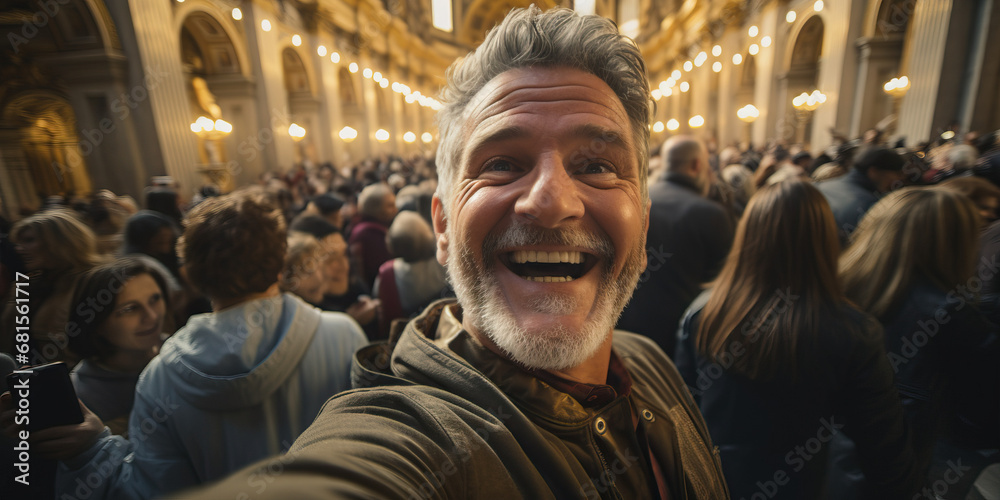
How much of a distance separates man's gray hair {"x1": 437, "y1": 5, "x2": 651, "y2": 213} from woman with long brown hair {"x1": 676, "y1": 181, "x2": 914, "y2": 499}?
0.76 meters

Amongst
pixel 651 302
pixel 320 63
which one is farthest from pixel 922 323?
pixel 320 63

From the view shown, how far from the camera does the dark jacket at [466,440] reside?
64 cm

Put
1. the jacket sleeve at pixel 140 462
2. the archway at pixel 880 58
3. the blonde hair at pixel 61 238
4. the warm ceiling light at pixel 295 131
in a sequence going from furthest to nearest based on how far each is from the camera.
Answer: the warm ceiling light at pixel 295 131, the archway at pixel 880 58, the blonde hair at pixel 61 238, the jacket sleeve at pixel 140 462

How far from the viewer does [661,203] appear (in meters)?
2.73

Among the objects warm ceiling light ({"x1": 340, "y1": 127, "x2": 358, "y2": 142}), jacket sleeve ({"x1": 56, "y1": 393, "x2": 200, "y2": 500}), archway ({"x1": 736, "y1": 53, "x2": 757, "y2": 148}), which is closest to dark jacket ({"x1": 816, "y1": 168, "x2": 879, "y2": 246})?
jacket sleeve ({"x1": 56, "y1": 393, "x2": 200, "y2": 500})

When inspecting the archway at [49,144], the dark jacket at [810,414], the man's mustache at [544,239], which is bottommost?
the dark jacket at [810,414]

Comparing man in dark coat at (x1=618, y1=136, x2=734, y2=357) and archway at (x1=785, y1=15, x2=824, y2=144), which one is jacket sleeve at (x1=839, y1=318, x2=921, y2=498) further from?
archway at (x1=785, y1=15, x2=824, y2=144)

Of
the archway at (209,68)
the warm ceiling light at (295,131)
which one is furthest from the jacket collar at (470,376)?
the warm ceiling light at (295,131)

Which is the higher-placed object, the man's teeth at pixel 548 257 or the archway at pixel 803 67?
the archway at pixel 803 67

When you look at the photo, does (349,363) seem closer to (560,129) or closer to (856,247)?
(560,129)

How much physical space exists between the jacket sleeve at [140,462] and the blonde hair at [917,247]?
2899mm

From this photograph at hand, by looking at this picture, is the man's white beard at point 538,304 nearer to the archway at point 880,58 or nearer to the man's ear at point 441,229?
the man's ear at point 441,229

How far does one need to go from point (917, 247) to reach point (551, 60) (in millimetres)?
1869

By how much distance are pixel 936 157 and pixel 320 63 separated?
1632 cm
